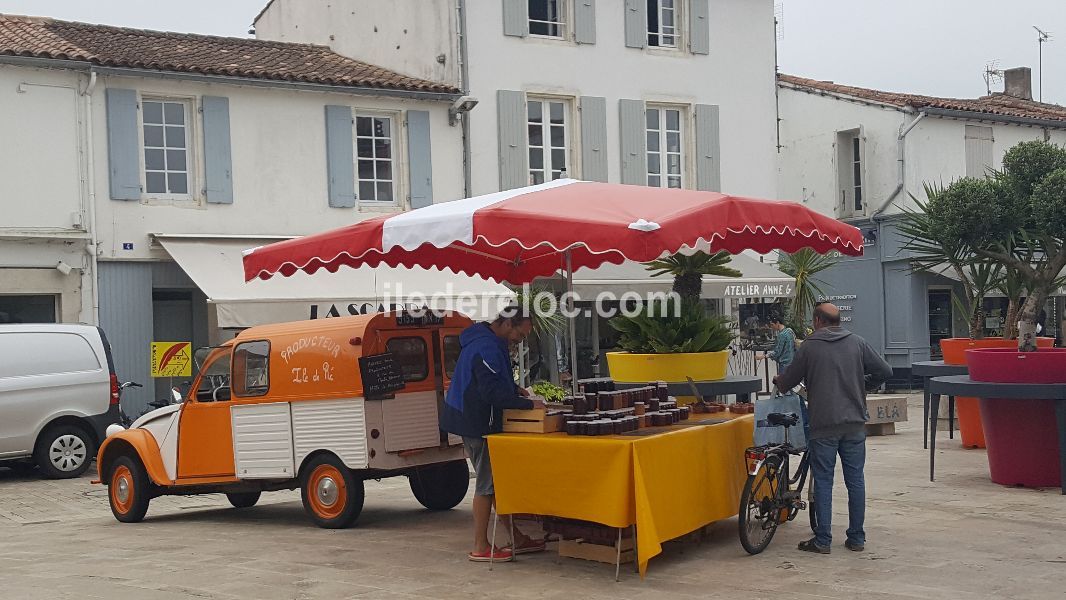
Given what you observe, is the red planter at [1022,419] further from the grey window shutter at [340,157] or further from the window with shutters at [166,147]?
the window with shutters at [166,147]

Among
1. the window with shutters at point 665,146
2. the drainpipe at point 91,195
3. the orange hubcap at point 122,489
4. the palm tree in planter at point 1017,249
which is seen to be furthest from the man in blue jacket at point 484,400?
the window with shutters at point 665,146

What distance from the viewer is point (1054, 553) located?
803cm

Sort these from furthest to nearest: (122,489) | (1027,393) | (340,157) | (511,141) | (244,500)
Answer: (511,141), (340,157), (244,500), (122,489), (1027,393)

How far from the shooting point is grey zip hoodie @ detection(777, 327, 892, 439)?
807 centimetres

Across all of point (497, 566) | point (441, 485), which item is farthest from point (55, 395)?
point (497, 566)

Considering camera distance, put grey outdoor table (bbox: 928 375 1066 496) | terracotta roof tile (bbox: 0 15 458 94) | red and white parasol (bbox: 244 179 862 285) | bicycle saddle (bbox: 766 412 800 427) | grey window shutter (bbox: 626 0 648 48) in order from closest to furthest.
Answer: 1. red and white parasol (bbox: 244 179 862 285)
2. bicycle saddle (bbox: 766 412 800 427)
3. grey outdoor table (bbox: 928 375 1066 496)
4. terracotta roof tile (bbox: 0 15 458 94)
5. grey window shutter (bbox: 626 0 648 48)

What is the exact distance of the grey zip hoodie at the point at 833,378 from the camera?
8.07m

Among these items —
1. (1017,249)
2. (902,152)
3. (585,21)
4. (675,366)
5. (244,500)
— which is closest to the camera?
(675,366)

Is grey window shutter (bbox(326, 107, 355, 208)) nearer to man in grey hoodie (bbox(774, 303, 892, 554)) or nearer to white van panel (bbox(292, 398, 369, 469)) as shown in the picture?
white van panel (bbox(292, 398, 369, 469))

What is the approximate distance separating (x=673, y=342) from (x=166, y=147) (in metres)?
11.7

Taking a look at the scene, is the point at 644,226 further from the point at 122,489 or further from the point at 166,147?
the point at 166,147

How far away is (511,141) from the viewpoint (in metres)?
22.1

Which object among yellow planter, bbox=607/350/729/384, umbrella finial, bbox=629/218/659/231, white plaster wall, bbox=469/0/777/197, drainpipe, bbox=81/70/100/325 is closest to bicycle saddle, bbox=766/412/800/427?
umbrella finial, bbox=629/218/659/231

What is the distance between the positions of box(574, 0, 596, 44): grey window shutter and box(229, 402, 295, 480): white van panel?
1443 centimetres
